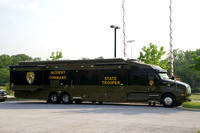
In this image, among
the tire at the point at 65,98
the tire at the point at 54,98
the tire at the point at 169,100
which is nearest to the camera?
the tire at the point at 169,100

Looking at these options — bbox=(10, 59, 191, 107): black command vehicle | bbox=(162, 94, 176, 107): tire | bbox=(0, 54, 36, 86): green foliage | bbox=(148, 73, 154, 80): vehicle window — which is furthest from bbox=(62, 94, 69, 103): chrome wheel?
bbox=(0, 54, 36, 86): green foliage

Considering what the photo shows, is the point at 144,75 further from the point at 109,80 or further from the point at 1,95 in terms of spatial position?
the point at 1,95

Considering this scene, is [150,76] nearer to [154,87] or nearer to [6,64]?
[154,87]

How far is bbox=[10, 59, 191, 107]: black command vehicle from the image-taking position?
69.3 ft

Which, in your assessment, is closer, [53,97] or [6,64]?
[53,97]

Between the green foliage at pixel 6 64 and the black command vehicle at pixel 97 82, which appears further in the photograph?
the green foliage at pixel 6 64

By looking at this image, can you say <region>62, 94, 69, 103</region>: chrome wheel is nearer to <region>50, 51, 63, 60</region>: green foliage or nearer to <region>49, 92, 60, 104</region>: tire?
<region>49, 92, 60, 104</region>: tire

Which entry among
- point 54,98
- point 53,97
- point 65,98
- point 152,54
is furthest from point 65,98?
point 152,54

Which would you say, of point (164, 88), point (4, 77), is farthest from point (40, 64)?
point (4, 77)

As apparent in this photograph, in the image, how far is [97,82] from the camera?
23.3 m

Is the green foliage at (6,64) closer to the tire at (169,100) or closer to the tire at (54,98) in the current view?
the tire at (54,98)

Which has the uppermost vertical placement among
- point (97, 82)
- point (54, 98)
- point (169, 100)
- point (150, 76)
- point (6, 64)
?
point (6, 64)

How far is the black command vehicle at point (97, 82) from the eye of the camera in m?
21.1

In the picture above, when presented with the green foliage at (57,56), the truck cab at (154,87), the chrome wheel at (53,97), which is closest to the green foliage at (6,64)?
the green foliage at (57,56)
